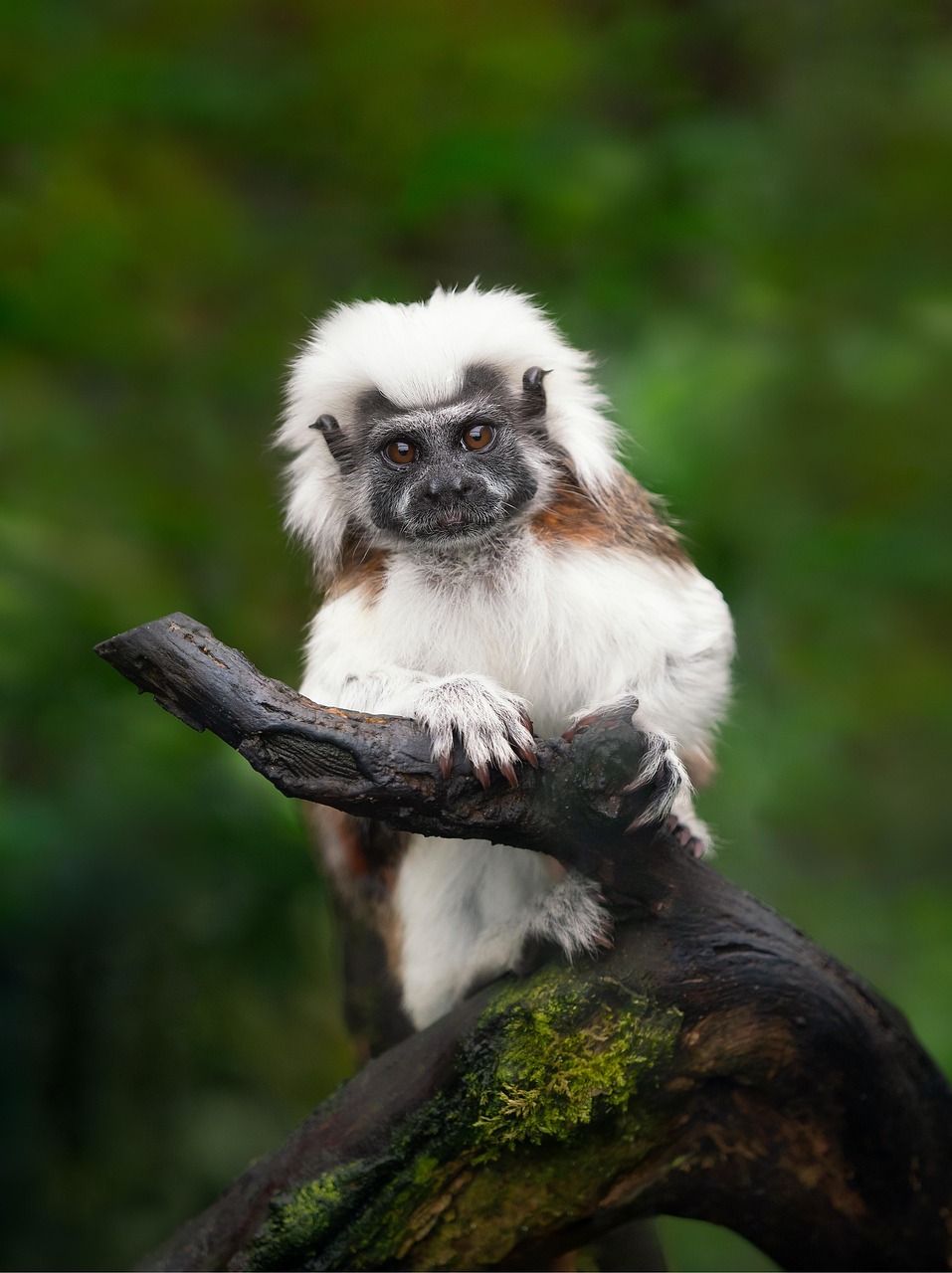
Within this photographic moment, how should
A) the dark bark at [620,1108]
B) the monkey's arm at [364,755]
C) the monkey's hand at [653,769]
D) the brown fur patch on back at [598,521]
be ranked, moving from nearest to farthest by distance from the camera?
1. the monkey's arm at [364,755]
2. the monkey's hand at [653,769]
3. the dark bark at [620,1108]
4. the brown fur patch on back at [598,521]

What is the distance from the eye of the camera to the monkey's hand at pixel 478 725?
1513 millimetres

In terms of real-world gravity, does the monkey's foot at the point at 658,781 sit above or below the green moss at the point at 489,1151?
above

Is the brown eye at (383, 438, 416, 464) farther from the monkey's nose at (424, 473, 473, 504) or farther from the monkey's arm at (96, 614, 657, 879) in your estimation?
the monkey's arm at (96, 614, 657, 879)

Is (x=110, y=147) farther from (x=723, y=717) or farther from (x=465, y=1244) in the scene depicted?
(x=465, y=1244)

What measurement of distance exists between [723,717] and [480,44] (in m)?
2.03

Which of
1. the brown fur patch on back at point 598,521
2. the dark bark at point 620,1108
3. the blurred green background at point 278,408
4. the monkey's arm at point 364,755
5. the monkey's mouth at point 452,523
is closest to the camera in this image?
the monkey's arm at point 364,755

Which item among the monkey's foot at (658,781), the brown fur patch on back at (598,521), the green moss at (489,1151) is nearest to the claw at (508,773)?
the monkey's foot at (658,781)

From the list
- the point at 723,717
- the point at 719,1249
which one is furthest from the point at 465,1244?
the point at 719,1249

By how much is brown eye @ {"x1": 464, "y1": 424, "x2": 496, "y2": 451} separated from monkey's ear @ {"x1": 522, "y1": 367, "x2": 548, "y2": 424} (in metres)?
0.12

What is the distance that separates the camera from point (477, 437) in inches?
73.9

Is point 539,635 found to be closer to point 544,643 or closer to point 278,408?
point 544,643

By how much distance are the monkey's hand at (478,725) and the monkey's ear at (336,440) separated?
524 millimetres

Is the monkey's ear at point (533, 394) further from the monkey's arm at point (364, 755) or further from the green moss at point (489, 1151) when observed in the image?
the green moss at point (489, 1151)

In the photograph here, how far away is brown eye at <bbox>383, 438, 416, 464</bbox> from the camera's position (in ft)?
6.17
